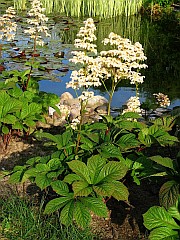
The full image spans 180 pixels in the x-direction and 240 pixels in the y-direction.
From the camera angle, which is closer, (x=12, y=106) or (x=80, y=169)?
(x=80, y=169)

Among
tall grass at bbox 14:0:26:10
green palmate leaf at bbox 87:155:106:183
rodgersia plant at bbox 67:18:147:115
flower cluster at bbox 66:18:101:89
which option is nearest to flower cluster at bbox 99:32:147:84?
rodgersia plant at bbox 67:18:147:115

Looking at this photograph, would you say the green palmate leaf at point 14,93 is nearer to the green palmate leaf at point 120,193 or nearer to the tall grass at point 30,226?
the tall grass at point 30,226

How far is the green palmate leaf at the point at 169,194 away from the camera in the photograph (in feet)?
8.98

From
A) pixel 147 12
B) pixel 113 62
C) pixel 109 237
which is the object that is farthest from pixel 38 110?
pixel 147 12

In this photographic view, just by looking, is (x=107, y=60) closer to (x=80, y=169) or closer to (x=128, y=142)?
(x=128, y=142)

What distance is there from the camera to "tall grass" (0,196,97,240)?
2943mm

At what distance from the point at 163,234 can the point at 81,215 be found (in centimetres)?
53

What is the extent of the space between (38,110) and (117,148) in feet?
4.59

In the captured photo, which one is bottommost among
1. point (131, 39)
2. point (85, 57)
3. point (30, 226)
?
point (30, 226)

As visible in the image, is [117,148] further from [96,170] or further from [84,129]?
[84,129]

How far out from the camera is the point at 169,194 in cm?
278

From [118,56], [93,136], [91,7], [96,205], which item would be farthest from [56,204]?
[91,7]

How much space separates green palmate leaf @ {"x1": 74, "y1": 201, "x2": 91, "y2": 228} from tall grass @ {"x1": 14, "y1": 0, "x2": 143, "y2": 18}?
11866 millimetres

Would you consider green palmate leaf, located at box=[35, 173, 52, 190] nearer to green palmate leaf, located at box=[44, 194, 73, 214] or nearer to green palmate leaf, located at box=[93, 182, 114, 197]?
green palmate leaf, located at box=[44, 194, 73, 214]
